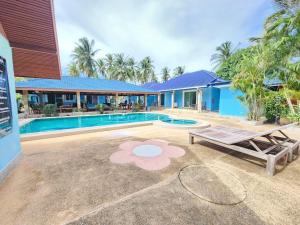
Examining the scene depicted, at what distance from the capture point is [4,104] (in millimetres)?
3654

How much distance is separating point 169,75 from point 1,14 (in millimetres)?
44388

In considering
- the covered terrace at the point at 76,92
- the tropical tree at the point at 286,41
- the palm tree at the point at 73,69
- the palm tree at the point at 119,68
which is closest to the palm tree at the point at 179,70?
the palm tree at the point at 119,68

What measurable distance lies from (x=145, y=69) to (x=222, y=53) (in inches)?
757

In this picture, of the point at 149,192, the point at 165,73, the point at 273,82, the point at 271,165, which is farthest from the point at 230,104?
the point at 165,73

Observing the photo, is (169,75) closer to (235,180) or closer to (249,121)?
(249,121)

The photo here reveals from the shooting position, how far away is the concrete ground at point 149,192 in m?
2.22

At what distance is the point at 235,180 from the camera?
3.28m

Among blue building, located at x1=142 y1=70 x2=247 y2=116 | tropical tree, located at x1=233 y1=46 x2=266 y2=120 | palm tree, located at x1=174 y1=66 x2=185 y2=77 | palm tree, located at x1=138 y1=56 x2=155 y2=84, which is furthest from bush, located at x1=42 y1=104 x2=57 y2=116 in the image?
palm tree, located at x1=174 y1=66 x2=185 y2=77

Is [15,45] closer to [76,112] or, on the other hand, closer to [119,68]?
[76,112]

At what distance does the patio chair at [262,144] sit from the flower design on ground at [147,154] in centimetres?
124

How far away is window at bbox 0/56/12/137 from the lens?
3492 millimetres

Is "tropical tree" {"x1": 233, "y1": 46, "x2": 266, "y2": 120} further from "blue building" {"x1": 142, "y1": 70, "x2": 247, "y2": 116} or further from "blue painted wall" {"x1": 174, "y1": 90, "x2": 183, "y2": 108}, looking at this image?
"blue painted wall" {"x1": 174, "y1": 90, "x2": 183, "y2": 108}

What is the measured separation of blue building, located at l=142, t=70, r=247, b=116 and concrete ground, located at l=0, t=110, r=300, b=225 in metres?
10.6

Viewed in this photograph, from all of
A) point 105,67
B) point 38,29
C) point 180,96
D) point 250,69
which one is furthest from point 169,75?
point 38,29
